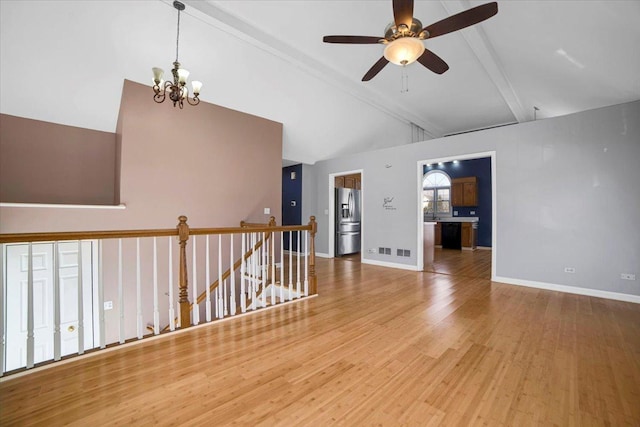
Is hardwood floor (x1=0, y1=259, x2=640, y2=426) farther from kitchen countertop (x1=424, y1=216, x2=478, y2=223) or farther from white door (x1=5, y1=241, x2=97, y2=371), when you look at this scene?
kitchen countertop (x1=424, y1=216, x2=478, y2=223)

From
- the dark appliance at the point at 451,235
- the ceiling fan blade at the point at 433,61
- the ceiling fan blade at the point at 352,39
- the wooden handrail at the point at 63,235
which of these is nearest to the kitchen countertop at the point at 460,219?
the dark appliance at the point at 451,235

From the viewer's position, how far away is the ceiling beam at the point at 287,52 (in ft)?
11.1

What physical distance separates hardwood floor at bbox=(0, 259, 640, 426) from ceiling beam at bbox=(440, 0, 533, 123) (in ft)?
11.3

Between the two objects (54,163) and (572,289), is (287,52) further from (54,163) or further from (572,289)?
(572,289)

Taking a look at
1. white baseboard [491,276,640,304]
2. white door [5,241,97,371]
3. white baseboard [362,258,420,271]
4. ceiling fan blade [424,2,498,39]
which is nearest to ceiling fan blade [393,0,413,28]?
ceiling fan blade [424,2,498,39]

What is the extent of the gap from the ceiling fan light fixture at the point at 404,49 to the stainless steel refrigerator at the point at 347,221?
14.9 ft

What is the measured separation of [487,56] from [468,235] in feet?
18.4

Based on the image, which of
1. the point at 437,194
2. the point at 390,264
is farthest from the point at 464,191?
the point at 390,264

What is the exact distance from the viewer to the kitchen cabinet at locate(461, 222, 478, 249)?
324 inches

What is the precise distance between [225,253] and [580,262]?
5.52m

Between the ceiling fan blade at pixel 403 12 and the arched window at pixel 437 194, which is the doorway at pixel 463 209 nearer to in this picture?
the arched window at pixel 437 194

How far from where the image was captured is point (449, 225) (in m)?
8.56

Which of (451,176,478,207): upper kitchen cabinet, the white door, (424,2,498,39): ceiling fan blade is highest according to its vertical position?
(424,2,498,39): ceiling fan blade

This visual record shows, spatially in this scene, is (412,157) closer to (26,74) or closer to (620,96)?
(620,96)
